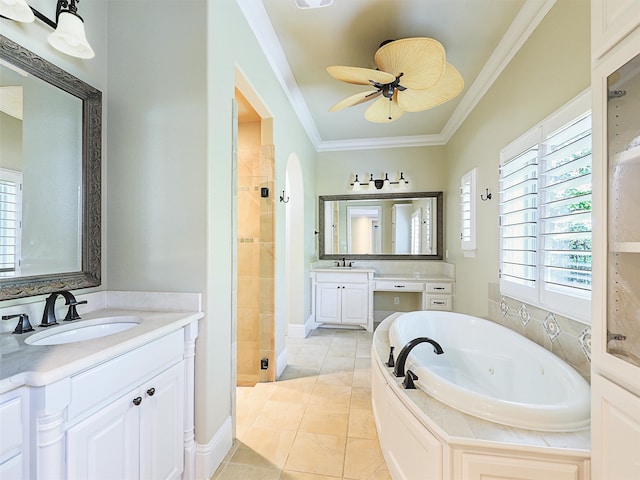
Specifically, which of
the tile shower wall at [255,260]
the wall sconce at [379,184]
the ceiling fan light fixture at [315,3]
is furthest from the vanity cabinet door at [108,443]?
the wall sconce at [379,184]

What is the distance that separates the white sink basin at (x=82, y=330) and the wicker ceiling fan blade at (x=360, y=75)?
6.17 feet

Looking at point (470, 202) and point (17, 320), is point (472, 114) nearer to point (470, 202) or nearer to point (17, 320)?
point (470, 202)

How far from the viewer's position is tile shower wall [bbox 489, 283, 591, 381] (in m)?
1.57

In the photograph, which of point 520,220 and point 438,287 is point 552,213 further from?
point 438,287

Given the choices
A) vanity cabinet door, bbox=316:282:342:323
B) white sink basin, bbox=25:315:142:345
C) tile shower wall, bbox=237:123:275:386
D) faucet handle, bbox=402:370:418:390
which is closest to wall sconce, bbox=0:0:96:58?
white sink basin, bbox=25:315:142:345

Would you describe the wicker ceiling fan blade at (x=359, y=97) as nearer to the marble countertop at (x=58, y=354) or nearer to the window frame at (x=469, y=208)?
the window frame at (x=469, y=208)

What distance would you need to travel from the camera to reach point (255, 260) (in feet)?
9.45

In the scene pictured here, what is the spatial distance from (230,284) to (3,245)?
3.26 feet

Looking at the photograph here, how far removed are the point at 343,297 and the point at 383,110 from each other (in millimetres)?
2540

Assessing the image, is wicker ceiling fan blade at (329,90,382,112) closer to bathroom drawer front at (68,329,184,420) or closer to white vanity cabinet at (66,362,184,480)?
bathroom drawer front at (68,329,184,420)

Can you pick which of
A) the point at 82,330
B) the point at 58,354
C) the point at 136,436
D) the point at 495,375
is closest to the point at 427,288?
the point at 495,375

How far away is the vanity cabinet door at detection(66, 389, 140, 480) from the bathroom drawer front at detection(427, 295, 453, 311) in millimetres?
3588

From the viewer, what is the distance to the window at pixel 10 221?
117cm

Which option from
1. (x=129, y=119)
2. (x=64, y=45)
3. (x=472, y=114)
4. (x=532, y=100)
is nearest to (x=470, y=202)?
(x=472, y=114)
